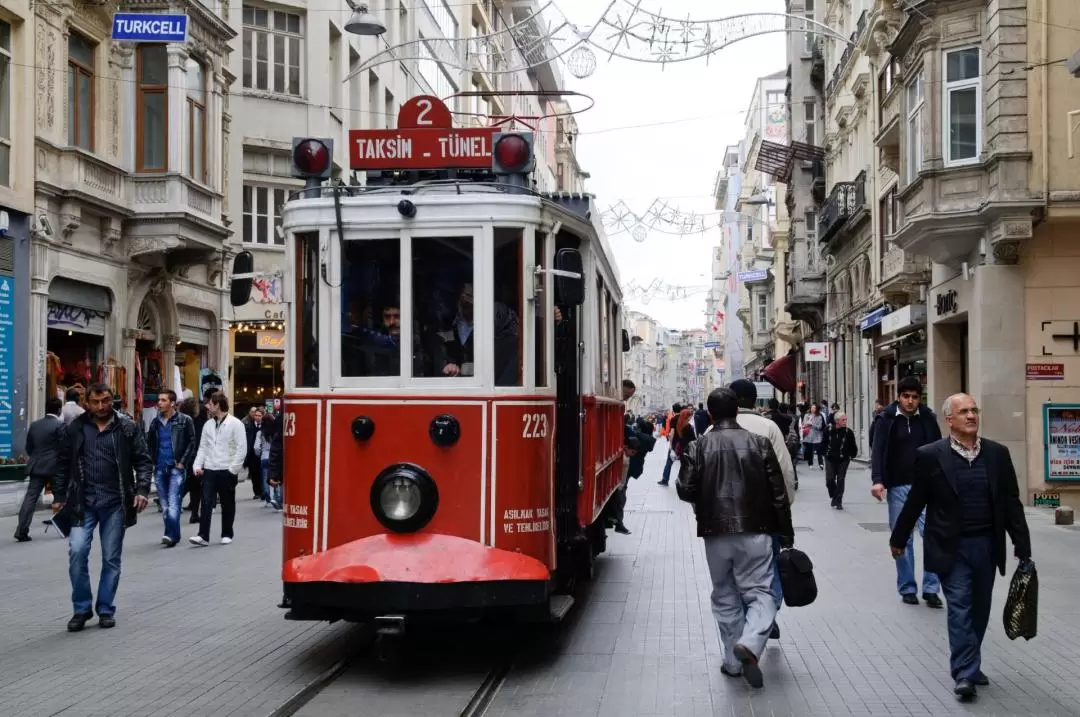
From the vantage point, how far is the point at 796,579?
798cm

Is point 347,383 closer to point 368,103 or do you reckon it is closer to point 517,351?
point 517,351

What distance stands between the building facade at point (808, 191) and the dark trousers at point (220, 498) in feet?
112

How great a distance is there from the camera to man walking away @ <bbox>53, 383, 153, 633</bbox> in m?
9.72

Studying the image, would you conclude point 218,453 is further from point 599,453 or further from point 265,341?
point 265,341

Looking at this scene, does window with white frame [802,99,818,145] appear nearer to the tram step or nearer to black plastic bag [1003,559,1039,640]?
the tram step

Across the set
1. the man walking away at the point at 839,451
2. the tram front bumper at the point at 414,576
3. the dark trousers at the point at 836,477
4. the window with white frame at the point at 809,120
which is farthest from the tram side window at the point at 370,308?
the window with white frame at the point at 809,120

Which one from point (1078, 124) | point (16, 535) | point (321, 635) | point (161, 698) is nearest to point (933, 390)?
point (1078, 124)

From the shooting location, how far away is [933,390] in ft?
85.4

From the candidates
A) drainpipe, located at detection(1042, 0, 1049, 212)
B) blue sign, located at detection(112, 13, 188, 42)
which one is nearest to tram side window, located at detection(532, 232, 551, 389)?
blue sign, located at detection(112, 13, 188, 42)

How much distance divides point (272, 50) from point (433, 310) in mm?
29719

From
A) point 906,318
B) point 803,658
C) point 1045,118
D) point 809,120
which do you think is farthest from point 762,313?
point 803,658

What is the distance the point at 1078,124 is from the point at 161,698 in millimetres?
17452

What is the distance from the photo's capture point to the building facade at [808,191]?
47531 millimetres

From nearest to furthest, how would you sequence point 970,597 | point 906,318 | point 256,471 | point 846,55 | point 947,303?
point 970,597 → point 256,471 → point 947,303 → point 906,318 → point 846,55
